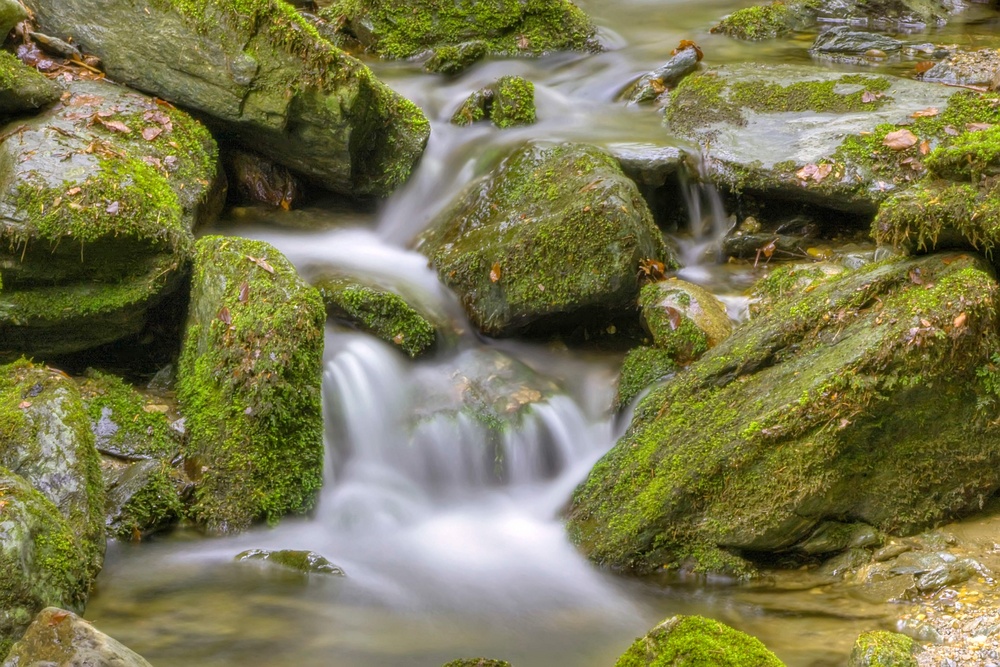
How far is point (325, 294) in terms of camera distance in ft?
20.8

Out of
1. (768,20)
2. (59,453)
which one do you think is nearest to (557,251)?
(59,453)

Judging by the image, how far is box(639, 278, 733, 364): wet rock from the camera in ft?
19.1

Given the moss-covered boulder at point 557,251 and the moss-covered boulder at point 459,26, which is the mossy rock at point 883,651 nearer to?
the moss-covered boulder at point 557,251

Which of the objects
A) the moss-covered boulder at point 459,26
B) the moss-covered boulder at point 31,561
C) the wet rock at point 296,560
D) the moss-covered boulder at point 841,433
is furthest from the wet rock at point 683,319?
the moss-covered boulder at point 459,26

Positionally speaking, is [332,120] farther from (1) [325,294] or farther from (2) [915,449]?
(2) [915,449]

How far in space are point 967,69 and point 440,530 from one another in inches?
281

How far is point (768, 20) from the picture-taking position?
11.1 meters

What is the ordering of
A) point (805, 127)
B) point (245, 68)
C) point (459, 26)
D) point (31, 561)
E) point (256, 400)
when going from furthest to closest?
1. point (459, 26)
2. point (805, 127)
3. point (245, 68)
4. point (256, 400)
5. point (31, 561)

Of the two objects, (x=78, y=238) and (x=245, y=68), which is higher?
(x=245, y=68)

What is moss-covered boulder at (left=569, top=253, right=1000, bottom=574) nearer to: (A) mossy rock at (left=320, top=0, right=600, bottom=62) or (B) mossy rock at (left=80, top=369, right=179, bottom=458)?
(B) mossy rock at (left=80, top=369, right=179, bottom=458)

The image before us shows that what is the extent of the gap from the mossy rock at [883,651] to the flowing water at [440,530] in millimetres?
346

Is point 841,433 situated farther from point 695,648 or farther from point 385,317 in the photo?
point 385,317

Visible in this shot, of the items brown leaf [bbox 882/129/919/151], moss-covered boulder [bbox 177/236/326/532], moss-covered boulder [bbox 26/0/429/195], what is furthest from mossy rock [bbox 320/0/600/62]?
moss-covered boulder [bbox 177/236/326/532]

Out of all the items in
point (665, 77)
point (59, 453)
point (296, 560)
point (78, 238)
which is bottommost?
point (296, 560)
